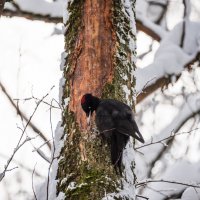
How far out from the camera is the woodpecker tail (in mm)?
2443

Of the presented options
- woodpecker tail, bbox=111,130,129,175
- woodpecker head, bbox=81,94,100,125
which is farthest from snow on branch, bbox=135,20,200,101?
woodpecker tail, bbox=111,130,129,175

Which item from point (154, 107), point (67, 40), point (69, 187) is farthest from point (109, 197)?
point (154, 107)

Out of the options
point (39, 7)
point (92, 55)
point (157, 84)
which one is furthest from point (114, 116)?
point (39, 7)

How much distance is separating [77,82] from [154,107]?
2.87m

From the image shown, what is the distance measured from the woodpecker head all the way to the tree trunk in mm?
78

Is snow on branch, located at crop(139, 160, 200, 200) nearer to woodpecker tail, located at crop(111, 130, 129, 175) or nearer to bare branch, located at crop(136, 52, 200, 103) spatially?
bare branch, located at crop(136, 52, 200, 103)

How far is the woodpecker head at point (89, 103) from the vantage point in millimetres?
2531

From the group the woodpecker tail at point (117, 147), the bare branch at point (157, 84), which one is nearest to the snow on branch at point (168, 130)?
the bare branch at point (157, 84)

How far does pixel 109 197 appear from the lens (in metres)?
2.27

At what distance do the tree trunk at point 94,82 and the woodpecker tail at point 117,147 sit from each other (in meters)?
0.04

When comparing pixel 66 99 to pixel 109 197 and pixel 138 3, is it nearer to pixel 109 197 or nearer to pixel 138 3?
pixel 109 197

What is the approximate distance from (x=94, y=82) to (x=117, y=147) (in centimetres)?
52

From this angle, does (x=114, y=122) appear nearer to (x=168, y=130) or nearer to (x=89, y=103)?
(x=89, y=103)

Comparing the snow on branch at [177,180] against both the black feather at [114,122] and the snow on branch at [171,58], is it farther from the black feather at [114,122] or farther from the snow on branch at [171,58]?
the black feather at [114,122]
